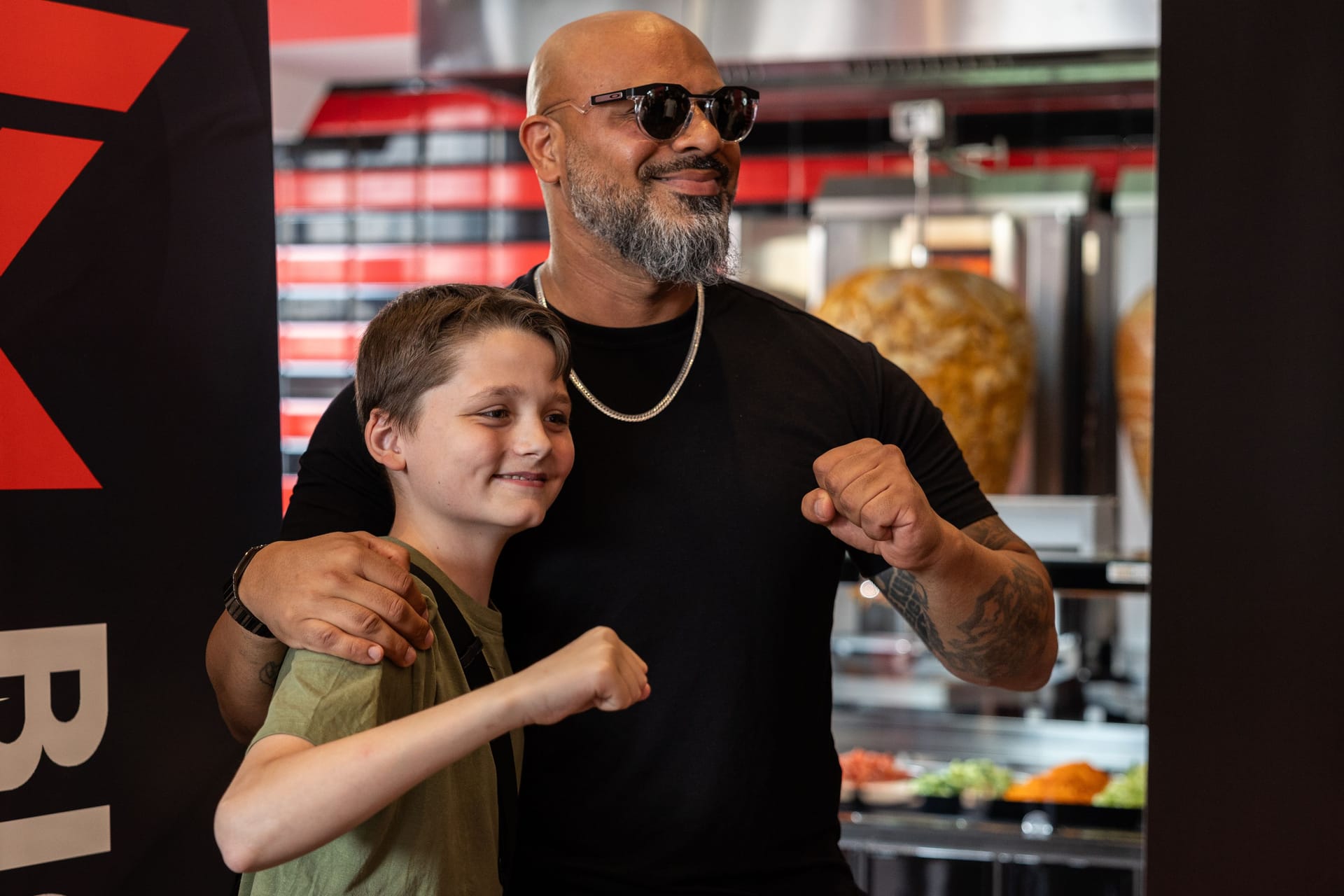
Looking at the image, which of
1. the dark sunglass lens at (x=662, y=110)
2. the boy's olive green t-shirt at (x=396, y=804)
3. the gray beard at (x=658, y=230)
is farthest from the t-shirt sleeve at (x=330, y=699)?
the dark sunglass lens at (x=662, y=110)

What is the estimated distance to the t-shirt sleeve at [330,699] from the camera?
1.22m

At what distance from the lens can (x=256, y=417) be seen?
173 centimetres

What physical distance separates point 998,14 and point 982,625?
5.65 feet

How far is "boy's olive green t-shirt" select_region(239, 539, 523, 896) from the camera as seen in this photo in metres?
1.24

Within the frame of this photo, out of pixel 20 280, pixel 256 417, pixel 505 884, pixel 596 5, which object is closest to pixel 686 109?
pixel 256 417

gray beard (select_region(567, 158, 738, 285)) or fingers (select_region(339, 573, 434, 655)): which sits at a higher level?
gray beard (select_region(567, 158, 738, 285))

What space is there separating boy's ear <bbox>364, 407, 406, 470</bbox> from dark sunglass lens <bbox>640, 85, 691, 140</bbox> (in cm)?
51

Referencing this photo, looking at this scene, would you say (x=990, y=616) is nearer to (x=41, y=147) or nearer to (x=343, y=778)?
(x=343, y=778)

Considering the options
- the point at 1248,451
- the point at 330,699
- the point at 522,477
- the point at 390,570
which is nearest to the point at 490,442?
the point at 522,477

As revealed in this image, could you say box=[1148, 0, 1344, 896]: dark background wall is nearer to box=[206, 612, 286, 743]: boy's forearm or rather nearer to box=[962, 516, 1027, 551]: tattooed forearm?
box=[962, 516, 1027, 551]: tattooed forearm

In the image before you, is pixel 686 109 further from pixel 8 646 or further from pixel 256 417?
pixel 8 646

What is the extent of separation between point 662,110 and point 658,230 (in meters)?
0.15

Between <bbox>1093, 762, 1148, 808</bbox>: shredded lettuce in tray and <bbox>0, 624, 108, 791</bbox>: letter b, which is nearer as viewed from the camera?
<bbox>0, 624, 108, 791</bbox>: letter b

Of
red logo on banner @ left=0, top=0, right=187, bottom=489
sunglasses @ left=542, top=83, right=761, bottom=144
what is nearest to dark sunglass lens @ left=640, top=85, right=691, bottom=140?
sunglasses @ left=542, top=83, right=761, bottom=144
